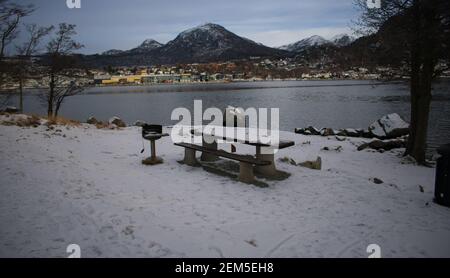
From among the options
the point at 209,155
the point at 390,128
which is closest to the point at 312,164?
the point at 209,155

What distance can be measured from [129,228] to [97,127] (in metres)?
13.1

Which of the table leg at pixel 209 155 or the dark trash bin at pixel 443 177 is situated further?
the table leg at pixel 209 155

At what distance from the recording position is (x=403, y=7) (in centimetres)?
1142

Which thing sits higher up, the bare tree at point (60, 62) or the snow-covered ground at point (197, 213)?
the bare tree at point (60, 62)

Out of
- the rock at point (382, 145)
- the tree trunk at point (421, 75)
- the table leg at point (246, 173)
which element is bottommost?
the rock at point (382, 145)

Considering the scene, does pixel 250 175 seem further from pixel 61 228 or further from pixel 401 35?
pixel 401 35

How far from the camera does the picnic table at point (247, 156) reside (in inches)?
283

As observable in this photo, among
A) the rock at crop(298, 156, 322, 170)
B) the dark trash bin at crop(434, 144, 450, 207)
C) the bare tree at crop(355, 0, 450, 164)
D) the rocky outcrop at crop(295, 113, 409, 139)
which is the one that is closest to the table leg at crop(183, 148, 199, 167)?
the rock at crop(298, 156, 322, 170)

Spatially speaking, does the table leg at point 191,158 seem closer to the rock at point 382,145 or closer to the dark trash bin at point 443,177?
the dark trash bin at point 443,177

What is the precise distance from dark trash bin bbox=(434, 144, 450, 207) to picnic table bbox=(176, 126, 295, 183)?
294 cm

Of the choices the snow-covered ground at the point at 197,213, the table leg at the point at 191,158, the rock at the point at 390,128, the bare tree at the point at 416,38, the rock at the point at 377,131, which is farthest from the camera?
the rock at the point at 377,131

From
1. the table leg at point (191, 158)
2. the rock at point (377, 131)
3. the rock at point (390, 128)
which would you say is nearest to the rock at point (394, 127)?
the rock at point (390, 128)

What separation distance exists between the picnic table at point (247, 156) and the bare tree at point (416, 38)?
676 cm
